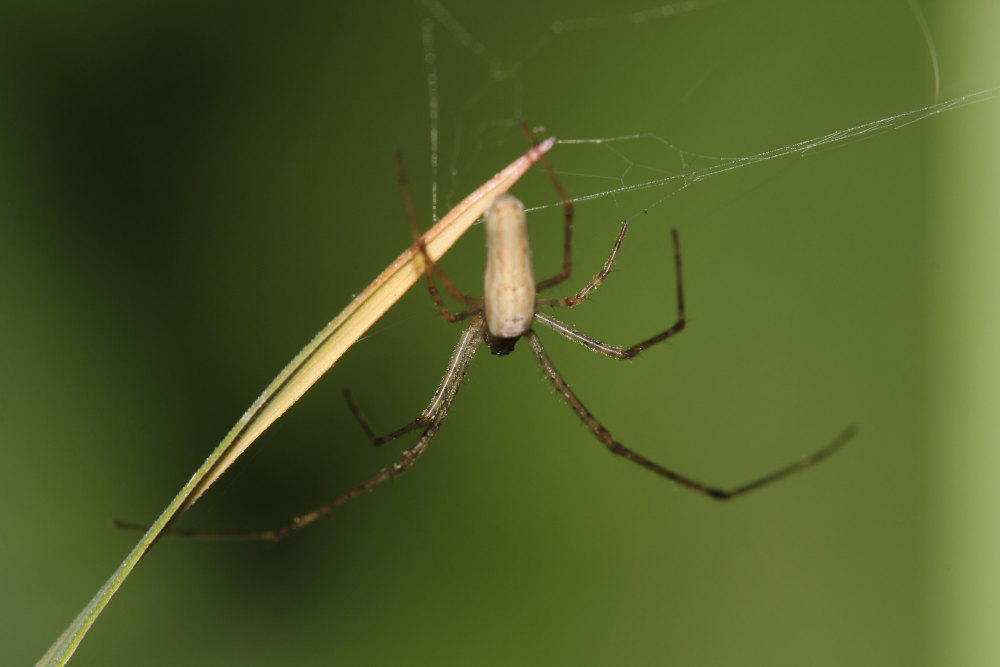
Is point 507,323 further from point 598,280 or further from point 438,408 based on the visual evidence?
point 438,408

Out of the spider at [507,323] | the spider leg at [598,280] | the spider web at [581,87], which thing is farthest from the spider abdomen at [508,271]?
the spider web at [581,87]

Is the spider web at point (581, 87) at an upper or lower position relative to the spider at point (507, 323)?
upper

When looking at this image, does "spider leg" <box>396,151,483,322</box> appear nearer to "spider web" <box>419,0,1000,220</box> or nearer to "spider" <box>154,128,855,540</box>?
"spider" <box>154,128,855,540</box>

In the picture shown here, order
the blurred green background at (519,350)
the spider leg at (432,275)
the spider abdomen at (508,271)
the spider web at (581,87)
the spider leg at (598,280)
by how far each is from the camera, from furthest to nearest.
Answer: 1. the spider web at (581,87)
2. the blurred green background at (519,350)
3. the spider leg at (598,280)
4. the spider abdomen at (508,271)
5. the spider leg at (432,275)

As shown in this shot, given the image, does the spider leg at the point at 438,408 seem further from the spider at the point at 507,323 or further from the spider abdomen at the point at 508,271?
the spider abdomen at the point at 508,271

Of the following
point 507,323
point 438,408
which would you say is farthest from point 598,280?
point 438,408

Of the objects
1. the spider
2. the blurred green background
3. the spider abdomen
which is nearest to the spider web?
the blurred green background

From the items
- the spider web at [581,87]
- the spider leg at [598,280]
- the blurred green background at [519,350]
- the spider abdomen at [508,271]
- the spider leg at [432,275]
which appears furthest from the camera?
the spider web at [581,87]

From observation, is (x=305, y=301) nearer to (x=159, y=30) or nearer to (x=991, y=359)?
(x=159, y=30)
